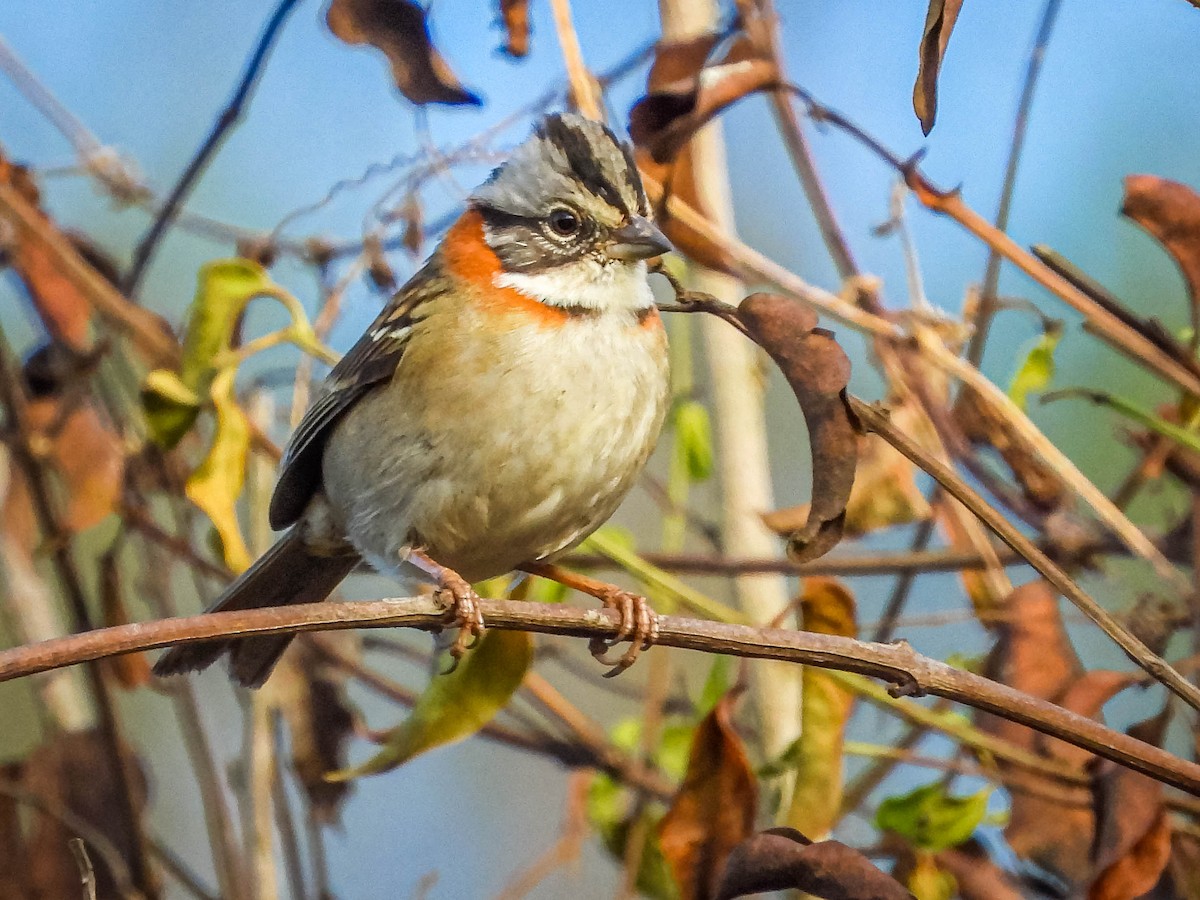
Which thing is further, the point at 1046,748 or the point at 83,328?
the point at 83,328

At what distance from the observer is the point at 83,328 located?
3.02 metres

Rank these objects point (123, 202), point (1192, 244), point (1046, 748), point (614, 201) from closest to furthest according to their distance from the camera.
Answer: point (1192, 244), point (1046, 748), point (614, 201), point (123, 202)

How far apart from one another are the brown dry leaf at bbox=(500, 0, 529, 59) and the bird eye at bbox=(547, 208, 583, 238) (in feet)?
1.15

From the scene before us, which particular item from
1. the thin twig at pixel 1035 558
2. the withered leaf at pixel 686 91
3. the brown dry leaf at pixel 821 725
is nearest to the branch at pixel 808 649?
the thin twig at pixel 1035 558

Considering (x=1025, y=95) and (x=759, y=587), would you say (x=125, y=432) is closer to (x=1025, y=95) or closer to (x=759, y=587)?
(x=759, y=587)

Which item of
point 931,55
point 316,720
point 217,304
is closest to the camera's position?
point 931,55

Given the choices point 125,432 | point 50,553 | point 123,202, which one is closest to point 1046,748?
point 50,553

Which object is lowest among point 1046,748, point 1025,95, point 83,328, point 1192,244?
point 1046,748

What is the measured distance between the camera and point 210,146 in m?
2.67

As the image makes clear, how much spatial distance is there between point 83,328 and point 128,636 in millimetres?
1829

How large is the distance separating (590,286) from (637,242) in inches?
5.6

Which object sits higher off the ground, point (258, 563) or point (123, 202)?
point (123, 202)

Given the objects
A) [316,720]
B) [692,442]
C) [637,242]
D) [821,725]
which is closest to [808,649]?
[821,725]

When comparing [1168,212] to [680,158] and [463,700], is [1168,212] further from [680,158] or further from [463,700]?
[463,700]
